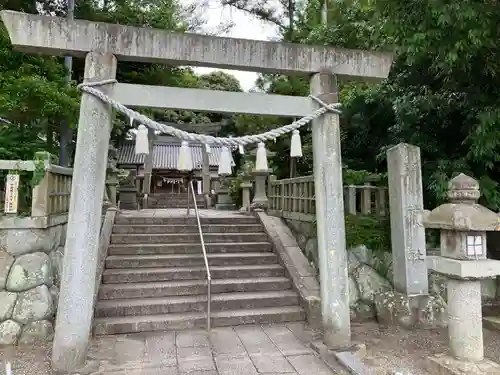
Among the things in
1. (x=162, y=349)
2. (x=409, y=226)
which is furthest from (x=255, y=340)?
(x=409, y=226)

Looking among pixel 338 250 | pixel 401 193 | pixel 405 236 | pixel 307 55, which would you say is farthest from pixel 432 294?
pixel 307 55

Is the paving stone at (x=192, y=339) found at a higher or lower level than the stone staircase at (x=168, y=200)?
lower

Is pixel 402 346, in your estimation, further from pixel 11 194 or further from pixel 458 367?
pixel 11 194

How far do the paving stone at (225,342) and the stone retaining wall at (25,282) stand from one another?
2223mm

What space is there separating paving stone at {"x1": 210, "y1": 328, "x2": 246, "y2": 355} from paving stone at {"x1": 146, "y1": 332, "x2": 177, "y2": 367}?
0.52 meters

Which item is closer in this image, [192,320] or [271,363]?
[271,363]

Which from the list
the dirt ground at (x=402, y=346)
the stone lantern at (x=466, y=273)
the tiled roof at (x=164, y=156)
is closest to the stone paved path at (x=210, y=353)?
the dirt ground at (x=402, y=346)

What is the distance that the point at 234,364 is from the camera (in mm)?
4004

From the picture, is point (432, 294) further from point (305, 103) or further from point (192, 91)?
point (192, 91)

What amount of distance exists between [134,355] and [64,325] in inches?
36.6

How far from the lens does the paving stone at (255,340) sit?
4393mm

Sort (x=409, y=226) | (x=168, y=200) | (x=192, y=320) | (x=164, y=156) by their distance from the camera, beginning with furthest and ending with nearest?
(x=164, y=156) < (x=168, y=200) < (x=409, y=226) < (x=192, y=320)

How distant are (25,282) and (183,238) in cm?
283

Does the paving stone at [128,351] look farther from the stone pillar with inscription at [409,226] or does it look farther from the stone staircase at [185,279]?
the stone pillar with inscription at [409,226]
